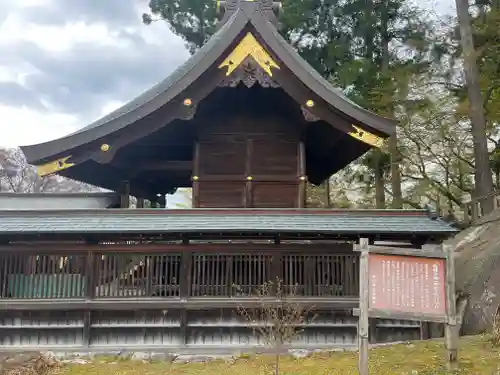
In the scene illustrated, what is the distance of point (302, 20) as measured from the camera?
24.4 meters

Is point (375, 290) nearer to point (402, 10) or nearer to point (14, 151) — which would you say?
point (402, 10)

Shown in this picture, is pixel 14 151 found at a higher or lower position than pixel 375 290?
higher

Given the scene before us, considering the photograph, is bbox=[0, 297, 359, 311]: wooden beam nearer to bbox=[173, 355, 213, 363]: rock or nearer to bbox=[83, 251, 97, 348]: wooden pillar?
bbox=[83, 251, 97, 348]: wooden pillar

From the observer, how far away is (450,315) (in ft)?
19.3

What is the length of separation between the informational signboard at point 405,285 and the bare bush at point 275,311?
5.36ft

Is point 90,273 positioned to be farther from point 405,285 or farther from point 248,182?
point 405,285

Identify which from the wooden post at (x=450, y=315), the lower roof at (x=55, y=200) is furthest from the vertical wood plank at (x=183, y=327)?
the lower roof at (x=55, y=200)

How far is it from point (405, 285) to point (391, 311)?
374 millimetres

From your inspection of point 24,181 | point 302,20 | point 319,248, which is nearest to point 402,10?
point 302,20

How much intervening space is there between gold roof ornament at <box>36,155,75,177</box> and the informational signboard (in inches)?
223

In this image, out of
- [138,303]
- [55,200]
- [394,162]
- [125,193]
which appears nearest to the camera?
[138,303]

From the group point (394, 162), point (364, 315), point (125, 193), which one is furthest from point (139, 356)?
point (394, 162)

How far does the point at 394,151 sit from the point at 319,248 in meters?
14.6

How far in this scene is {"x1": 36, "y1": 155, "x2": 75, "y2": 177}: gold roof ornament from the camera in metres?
8.48
